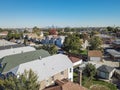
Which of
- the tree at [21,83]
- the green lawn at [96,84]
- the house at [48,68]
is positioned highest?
the tree at [21,83]

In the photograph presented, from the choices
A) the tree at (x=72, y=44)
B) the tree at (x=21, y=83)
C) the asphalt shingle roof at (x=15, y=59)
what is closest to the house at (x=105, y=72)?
the asphalt shingle roof at (x=15, y=59)

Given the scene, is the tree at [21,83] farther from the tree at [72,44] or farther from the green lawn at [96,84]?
the tree at [72,44]

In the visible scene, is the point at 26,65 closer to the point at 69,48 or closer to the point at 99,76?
the point at 99,76

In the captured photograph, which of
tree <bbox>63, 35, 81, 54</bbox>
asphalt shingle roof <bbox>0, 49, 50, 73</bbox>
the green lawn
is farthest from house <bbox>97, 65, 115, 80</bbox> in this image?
tree <bbox>63, 35, 81, 54</bbox>

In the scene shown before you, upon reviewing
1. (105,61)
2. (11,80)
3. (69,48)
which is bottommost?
(105,61)

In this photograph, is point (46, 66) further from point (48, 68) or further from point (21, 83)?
point (21, 83)

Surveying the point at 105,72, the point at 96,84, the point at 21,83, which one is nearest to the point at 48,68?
the point at 21,83

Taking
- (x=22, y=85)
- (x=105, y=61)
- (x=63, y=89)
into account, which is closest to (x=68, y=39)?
(x=105, y=61)
